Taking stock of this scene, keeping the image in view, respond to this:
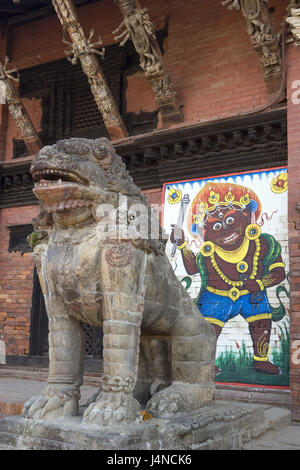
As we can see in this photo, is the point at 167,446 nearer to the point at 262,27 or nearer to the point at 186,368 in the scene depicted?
the point at 186,368

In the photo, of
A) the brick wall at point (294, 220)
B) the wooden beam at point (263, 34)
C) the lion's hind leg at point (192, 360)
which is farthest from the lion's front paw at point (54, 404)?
the wooden beam at point (263, 34)

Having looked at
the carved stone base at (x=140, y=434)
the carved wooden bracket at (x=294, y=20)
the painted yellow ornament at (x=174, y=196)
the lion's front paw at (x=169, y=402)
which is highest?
the carved wooden bracket at (x=294, y=20)

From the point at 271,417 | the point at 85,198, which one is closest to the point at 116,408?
the point at 85,198

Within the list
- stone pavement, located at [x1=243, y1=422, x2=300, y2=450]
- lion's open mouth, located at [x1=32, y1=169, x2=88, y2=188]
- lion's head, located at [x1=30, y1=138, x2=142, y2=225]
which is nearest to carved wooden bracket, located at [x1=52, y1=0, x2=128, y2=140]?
lion's head, located at [x1=30, y1=138, x2=142, y2=225]

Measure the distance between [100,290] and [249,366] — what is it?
4053mm

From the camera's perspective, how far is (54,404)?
3.24 m

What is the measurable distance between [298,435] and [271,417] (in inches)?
10.8

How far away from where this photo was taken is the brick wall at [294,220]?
5520 millimetres

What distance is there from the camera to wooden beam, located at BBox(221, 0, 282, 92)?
6684 mm

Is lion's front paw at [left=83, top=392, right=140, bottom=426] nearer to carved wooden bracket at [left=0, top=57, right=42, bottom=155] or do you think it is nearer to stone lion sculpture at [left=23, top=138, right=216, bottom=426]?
stone lion sculpture at [left=23, top=138, right=216, bottom=426]

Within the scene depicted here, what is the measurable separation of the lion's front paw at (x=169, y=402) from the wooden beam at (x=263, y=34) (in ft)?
17.0

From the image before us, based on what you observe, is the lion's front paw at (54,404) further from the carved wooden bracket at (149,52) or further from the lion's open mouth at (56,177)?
the carved wooden bracket at (149,52)

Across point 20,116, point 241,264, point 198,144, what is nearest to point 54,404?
point 241,264

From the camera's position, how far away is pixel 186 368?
3699 mm
